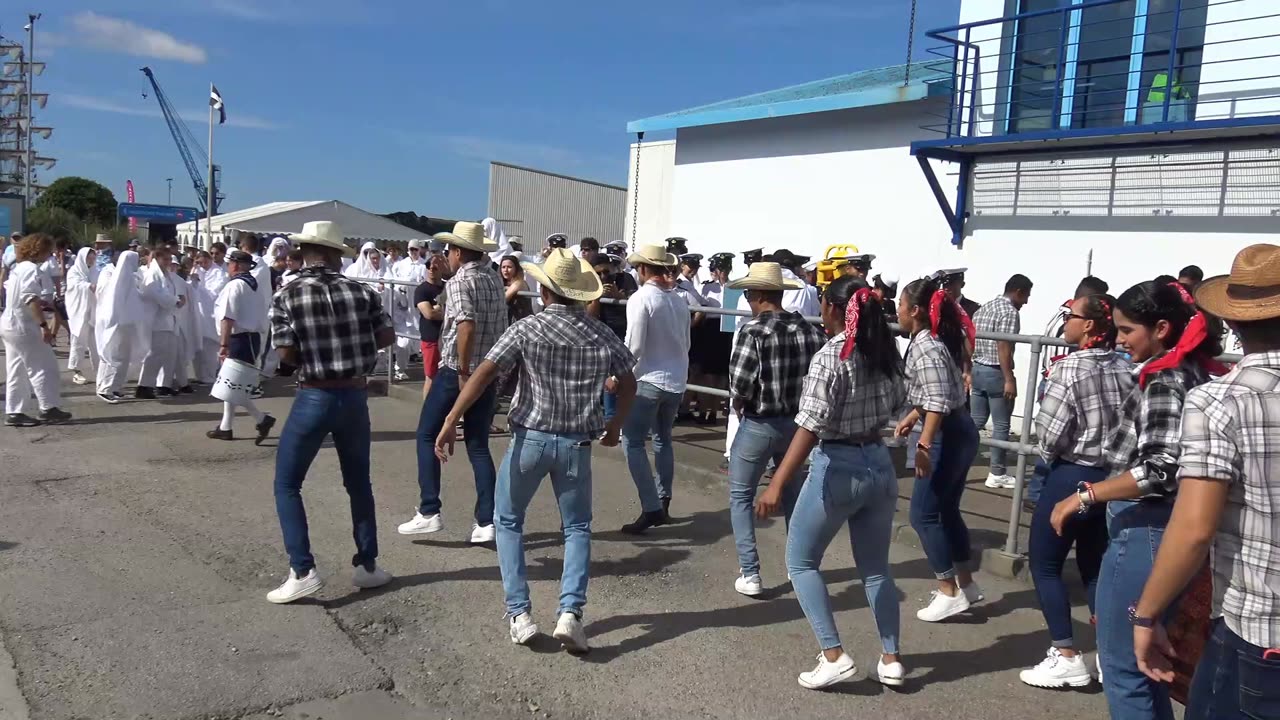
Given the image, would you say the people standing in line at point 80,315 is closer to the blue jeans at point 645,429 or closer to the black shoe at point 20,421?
the black shoe at point 20,421

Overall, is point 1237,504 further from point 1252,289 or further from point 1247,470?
point 1252,289

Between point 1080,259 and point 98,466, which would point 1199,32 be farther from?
point 98,466

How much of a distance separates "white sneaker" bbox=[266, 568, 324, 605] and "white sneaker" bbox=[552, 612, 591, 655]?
54.0 inches

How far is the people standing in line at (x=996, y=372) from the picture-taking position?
773 centimetres

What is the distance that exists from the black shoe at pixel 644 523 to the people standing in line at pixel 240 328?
3894mm

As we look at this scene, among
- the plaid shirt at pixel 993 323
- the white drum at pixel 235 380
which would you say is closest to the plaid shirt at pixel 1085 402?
the plaid shirt at pixel 993 323

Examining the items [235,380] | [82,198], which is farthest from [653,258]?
[82,198]

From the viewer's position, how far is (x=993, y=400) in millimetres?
7977

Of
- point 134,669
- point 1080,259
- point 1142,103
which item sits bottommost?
point 134,669

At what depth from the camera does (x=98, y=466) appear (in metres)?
7.68

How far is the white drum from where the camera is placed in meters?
8.09

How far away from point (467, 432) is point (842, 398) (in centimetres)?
272

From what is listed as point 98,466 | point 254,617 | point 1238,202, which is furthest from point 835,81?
point 254,617

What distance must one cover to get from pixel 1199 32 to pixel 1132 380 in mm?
7555
